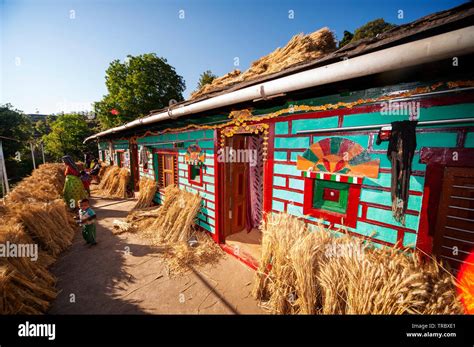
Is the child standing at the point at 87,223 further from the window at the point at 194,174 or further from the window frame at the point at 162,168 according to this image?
the window at the point at 194,174

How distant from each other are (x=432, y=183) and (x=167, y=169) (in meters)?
7.51

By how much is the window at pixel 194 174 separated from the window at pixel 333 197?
3.38 metres

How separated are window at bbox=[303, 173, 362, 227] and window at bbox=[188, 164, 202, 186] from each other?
3376mm

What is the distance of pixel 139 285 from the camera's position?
357 centimetres

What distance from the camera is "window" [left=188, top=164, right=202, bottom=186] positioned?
5598mm

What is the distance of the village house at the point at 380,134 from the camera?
1.92m

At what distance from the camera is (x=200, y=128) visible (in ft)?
17.2

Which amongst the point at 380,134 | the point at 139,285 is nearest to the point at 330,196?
the point at 380,134

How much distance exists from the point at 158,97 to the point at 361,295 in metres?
25.6

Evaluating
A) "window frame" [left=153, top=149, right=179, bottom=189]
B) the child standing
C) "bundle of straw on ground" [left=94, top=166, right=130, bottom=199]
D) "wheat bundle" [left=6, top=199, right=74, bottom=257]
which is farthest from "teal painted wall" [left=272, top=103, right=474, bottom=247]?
"bundle of straw on ground" [left=94, top=166, right=130, bottom=199]

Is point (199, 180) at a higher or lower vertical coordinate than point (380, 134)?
→ lower

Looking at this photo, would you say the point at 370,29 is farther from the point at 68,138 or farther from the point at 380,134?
the point at 68,138

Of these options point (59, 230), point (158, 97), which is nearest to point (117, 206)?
point (59, 230)

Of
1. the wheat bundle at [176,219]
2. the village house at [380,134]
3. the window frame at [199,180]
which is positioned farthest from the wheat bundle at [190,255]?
the window frame at [199,180]
